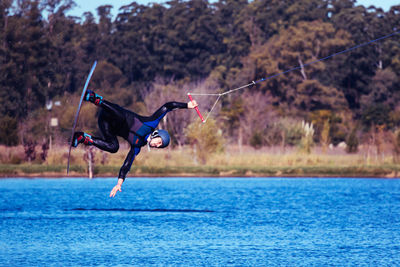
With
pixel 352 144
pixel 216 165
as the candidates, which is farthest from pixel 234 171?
pixel 352 144

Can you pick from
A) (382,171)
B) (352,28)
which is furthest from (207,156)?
(352,28)

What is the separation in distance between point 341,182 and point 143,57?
105 ft

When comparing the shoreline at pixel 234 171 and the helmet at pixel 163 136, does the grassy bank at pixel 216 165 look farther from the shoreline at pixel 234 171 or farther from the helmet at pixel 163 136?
the helmet at pixel 163 136

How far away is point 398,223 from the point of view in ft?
109

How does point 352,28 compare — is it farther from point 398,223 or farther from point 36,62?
point 398,223

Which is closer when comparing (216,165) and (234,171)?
(234,171)

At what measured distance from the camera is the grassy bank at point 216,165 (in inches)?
1812

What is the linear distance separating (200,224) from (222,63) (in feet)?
171

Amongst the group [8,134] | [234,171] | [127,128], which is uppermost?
[8,134]

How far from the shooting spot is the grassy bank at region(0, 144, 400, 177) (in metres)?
46.0

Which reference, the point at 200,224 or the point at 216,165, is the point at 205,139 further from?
the point at 200,224

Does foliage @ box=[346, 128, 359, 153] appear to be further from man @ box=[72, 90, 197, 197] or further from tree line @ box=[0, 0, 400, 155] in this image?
man @ box=[72, 90, 197, 197]

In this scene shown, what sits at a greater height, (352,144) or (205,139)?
(205,139)

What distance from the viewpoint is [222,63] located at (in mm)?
82812
